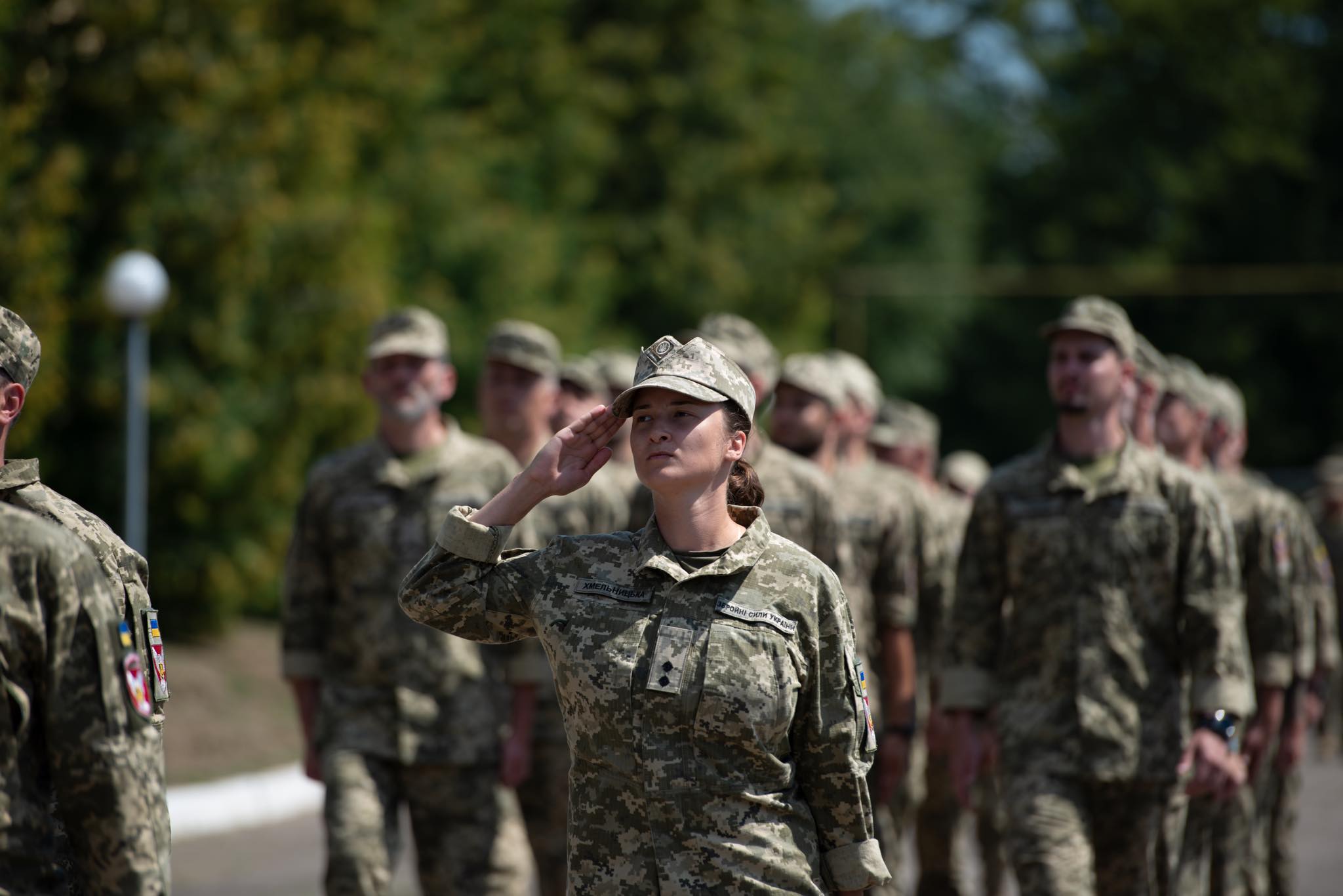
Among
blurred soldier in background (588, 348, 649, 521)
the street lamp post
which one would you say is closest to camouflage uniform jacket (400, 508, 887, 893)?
blurred soldier in background (588, 348, 649, 521)

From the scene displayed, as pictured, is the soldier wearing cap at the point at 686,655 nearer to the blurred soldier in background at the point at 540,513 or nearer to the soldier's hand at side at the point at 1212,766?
the soldier's hand at side at the point at 1212,766

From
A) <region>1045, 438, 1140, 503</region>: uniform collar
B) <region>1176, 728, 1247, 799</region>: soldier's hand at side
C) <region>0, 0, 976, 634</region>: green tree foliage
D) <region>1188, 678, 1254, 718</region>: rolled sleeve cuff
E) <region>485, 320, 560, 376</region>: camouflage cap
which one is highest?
<region>0, 0, 976, 634</region>: green tree foliage

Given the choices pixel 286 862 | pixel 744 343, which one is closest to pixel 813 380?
pixel 744 343

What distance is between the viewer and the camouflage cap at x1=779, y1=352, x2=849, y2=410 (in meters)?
8.31

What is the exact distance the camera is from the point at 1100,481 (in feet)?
22.6

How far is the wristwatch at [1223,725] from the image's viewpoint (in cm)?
649

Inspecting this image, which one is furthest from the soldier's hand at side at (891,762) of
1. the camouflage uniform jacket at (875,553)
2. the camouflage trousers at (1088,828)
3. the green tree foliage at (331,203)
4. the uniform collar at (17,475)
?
the green tree foliage at (331,203)

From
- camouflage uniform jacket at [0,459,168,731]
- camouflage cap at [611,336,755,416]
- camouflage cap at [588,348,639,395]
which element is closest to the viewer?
camouflage uniform jacket at [0,459,168,731]

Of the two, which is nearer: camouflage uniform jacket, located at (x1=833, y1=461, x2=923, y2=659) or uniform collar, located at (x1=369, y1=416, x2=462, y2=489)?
uniform collar, located at (x1=369, y1=416, x2=462, y2=489)

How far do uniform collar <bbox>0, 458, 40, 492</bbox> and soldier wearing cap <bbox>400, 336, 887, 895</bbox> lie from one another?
0.93 m

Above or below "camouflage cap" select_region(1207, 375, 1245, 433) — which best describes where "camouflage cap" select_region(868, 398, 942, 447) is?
above

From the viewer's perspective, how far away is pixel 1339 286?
41.9 meters

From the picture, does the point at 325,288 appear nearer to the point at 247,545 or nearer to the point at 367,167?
the point at 247,545

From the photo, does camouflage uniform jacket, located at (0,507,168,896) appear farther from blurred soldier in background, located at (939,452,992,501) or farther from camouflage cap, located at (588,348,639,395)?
blurred soldier in background, located at (939,452,992,501)
